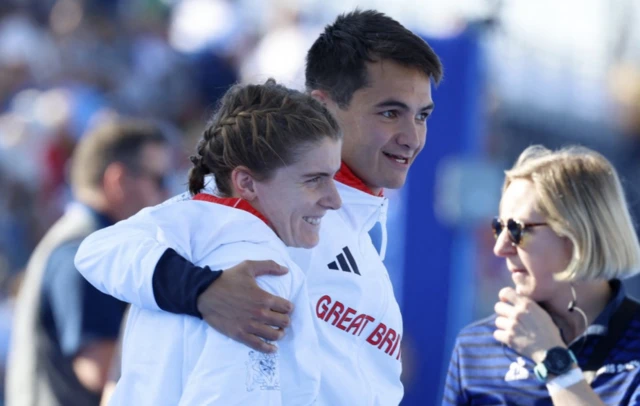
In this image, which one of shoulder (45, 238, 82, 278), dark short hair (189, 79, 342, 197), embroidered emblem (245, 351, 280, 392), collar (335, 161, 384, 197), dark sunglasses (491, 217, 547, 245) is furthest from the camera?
shoulder (45, 238, 82, 278)

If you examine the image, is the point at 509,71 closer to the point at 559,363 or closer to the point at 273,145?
the point at 559,363

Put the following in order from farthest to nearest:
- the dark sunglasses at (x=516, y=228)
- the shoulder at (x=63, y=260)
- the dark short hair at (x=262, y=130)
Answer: the shoulder at (x=63, y=260) < the dark sunglasses at (x=516, y=228) < the dark short hair at (x=262, y=130)

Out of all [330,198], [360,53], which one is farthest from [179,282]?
[360,53]

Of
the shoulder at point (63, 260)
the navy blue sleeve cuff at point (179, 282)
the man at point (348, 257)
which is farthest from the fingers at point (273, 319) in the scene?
the shoulder at point (63, 260)

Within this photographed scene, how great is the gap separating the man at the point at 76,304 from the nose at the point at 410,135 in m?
1.94

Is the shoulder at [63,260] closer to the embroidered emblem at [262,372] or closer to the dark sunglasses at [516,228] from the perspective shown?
the dark sunglasses at [516,228]

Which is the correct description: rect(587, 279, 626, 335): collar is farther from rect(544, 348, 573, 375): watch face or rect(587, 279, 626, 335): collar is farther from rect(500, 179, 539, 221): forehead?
rect(500, 179, 539, 221): forehead

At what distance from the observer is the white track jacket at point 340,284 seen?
2053 millimetres

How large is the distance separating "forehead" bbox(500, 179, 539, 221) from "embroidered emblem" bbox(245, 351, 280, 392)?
126cm

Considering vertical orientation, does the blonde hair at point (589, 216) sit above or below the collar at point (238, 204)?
above

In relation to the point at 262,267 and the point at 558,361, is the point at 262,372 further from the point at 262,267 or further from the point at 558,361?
the point at 558,361

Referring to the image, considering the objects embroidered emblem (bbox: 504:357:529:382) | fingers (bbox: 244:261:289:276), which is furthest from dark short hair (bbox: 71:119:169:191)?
fingers (bbox: 244:261:289:276)

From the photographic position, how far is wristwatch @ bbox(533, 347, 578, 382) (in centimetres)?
265

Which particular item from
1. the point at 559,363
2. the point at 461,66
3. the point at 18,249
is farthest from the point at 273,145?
the point at 18,249
